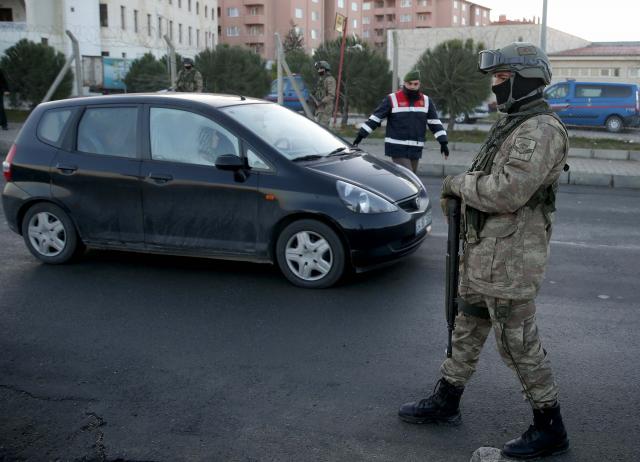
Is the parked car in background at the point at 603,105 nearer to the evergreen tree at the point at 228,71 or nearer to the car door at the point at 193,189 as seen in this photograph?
the evergreen tree at the point at 228,71

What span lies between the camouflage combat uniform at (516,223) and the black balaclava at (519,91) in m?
0.03

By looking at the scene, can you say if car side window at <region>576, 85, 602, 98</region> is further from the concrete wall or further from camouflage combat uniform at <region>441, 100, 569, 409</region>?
camouflage combat uniform at <region>441, 100, 569, 409</region>

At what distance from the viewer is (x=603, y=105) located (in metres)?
27.2

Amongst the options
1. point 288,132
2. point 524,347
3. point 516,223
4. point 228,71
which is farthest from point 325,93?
point 524,347

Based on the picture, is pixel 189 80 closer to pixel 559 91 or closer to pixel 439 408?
pixel 439 408

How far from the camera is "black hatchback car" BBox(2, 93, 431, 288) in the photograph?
602cm

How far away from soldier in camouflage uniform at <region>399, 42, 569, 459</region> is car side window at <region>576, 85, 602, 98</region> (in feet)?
85.4

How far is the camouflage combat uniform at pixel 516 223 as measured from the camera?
311cm

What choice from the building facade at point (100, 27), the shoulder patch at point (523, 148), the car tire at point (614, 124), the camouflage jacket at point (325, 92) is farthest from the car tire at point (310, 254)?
the building facade at point (100, 27)

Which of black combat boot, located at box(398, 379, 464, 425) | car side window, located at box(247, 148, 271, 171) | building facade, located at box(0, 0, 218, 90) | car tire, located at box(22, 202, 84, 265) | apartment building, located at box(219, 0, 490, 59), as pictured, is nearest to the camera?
black combat boot, located at box(398, 379, 464, 425)

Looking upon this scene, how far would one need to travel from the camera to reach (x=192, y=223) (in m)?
6.36

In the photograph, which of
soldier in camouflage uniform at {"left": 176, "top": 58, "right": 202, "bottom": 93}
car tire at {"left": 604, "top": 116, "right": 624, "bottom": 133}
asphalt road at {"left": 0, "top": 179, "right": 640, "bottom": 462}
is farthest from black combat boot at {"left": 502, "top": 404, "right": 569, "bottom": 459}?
car tire at {"left": 604, "top": 116, "right": 624, "bottom": 133}

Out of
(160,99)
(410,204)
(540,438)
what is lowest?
(540,438)

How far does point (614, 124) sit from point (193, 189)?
24.3m
